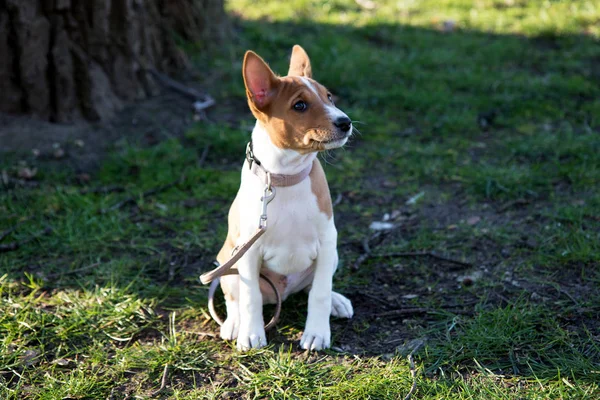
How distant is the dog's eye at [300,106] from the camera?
3049 millimetres

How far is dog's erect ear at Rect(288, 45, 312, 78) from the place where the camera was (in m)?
3.37

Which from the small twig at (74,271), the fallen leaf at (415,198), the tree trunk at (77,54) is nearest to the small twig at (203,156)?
the tree trunk at (77,54)

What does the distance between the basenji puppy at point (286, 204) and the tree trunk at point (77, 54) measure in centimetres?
276

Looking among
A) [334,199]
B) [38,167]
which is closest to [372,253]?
[334,199]

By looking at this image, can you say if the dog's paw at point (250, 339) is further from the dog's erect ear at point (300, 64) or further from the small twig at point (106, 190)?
the small twig at point (106, 190)

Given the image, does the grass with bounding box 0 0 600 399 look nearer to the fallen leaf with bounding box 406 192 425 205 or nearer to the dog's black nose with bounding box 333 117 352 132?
the fallen leaf with bounding box 406 192 425 205

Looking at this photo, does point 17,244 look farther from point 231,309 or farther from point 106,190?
point 231,309

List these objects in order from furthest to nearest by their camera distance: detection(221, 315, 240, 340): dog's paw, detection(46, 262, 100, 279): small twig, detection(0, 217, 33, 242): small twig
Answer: detection(0, 217, 33, 242): small twig → detection(46, 262, 100, 279): small twig → detection(221, 315, 240, 340): dog's paw

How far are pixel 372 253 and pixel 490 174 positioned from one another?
129 centimetres

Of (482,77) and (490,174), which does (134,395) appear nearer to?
(490,174)

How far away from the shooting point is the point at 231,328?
3.50 m

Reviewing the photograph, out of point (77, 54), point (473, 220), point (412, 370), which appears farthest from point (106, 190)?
point (412, 370)

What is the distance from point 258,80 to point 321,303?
1116mm

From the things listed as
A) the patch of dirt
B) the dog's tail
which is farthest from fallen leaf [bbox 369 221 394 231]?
the patch of dirt
